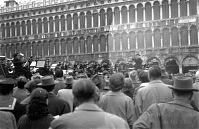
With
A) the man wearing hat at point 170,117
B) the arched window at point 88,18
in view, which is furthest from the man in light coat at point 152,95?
the arched window at point 88,18

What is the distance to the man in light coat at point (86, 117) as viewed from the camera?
330cm

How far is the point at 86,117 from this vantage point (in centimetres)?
333

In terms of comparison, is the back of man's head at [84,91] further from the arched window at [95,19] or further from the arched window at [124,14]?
the arched window at [95,19]

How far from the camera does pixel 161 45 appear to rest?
39.2 metres

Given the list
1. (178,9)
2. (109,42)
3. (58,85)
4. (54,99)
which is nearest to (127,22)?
→ (109,42)

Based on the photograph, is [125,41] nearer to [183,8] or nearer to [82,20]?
[82,20]

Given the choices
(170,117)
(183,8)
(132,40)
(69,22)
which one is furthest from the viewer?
(69,22)

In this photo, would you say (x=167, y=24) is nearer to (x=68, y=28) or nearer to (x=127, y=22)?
(x=127, y=22)

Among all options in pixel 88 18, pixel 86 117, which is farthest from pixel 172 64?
pixel 86 117

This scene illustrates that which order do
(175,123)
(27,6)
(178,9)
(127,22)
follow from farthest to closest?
1. (27,6)
2. (127,22)
3. (178,9)
4. (175,123)

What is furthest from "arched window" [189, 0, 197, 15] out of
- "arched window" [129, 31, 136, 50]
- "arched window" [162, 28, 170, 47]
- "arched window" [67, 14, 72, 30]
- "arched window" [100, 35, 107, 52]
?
"arched window" [67, 14, 72, 30]

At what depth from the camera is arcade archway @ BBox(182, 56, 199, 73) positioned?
37531 mm

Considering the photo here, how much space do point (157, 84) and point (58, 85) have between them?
310cm

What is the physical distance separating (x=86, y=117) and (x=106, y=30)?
39.6m
